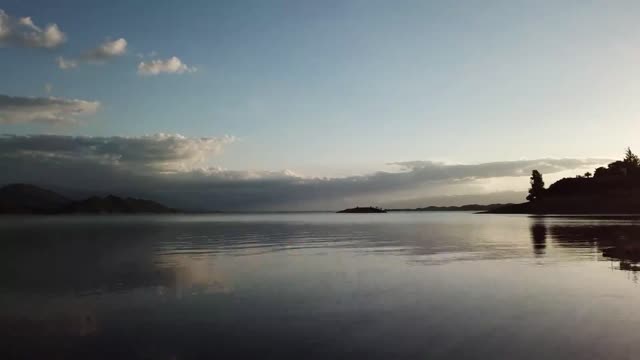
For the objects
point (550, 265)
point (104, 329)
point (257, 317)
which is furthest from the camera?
point (550, 265)

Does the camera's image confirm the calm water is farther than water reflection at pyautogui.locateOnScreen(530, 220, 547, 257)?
No

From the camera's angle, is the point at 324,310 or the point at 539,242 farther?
the point at 539,242

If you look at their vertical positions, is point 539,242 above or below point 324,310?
above

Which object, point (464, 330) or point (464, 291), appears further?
point (464, 291)

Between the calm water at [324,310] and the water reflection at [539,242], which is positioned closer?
the calm water at [324,310]

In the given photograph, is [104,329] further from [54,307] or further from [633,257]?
[633,257]

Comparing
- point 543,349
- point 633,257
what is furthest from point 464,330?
point 633,257

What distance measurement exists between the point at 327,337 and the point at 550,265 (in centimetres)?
3371

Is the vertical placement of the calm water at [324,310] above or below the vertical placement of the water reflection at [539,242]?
below

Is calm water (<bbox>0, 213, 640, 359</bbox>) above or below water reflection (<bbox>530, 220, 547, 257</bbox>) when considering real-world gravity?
below

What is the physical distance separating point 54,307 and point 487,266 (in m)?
36.6

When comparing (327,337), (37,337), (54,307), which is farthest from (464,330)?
(54,307)

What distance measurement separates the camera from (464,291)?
3409 cm

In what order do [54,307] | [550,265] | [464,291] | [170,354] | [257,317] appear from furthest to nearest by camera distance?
[550,265], [464,291], [54,307], [257,317], [170,354]
